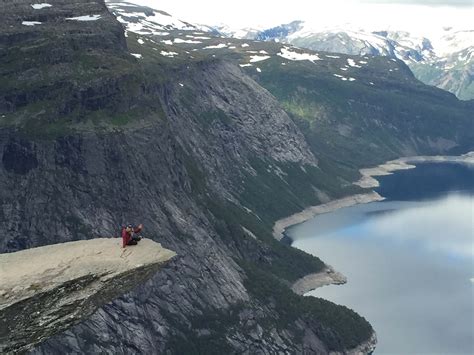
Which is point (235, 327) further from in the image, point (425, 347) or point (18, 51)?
point (18, 51)

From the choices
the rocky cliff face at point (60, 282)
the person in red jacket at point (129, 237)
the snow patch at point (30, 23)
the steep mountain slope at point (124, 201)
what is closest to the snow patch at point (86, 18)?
the steep mountain slope at point (124, 201)

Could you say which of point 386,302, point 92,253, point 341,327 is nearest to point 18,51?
point 341,327

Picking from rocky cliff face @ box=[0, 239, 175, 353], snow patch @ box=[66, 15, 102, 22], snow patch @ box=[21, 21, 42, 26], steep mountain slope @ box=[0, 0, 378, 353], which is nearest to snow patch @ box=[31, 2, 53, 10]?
steep mountain slope @ box=[0, 0, 378, 353]

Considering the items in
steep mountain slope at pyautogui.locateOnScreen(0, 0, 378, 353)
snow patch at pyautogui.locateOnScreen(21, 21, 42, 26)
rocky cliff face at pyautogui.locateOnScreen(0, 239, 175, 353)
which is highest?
rocky cliff face at pyautogui.locateOnScreen(0, 239, 175, 353)

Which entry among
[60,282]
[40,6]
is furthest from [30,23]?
[60,282]

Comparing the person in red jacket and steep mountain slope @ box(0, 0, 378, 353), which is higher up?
the person in red jacket

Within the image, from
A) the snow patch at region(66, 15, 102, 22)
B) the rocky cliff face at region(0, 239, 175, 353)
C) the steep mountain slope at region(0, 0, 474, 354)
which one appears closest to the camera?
the rocky cliff face at region(0, 239, 175, 353)

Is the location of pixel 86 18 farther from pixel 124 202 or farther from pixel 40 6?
pixel 124 202

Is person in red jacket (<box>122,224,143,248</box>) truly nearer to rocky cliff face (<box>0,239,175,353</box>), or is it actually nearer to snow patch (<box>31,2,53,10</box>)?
rocky cliff face (<box>0,239,175,353</box>)
